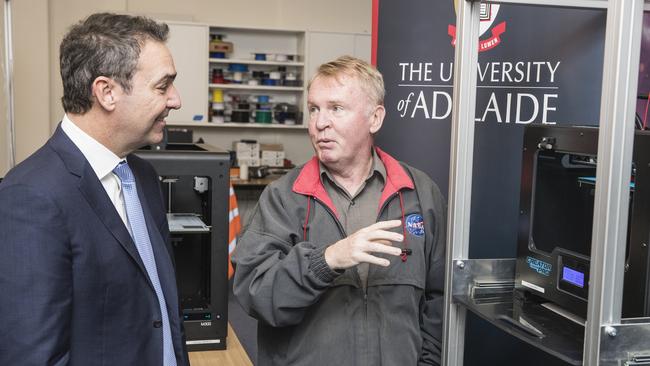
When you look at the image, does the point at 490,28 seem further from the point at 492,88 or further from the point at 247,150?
the point at 247,150

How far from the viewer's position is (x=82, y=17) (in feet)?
23.1

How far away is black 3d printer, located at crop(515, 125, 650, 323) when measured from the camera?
1.16m

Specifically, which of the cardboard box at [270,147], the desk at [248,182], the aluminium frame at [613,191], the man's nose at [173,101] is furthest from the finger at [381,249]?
the cardboard box at [270,147]

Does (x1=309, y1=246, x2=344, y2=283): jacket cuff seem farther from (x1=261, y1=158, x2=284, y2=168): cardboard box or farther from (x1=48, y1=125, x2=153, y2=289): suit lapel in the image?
(x1=261, y1=158, x2=284, y2=168): cardboard box

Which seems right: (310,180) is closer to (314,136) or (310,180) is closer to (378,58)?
(314,136)

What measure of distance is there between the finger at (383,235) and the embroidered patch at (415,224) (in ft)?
0.93

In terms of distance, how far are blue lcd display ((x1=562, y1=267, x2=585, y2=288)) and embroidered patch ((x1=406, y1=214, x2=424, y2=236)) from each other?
43 cm

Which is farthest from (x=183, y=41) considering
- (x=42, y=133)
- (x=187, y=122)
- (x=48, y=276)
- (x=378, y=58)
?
(x=48, y=276)

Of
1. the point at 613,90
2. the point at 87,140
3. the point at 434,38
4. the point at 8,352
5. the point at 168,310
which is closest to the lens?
the point at 613,90

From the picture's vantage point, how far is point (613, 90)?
1050mm

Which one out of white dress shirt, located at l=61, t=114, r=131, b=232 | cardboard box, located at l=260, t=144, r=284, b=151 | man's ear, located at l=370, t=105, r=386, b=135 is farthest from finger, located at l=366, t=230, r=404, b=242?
cardboard box, located at l=260, t=144, r=284, b=151

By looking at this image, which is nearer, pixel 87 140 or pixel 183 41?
pixel 87 140

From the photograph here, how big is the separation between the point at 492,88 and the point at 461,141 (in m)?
0.73

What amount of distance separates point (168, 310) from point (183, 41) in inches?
216
